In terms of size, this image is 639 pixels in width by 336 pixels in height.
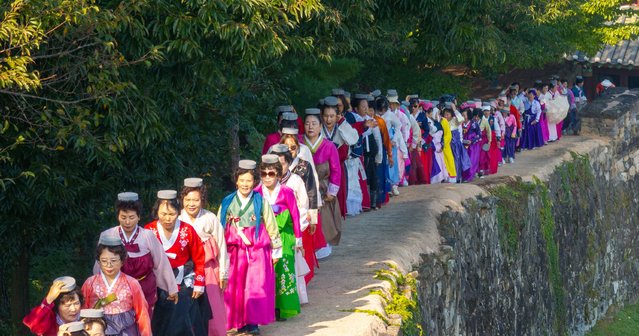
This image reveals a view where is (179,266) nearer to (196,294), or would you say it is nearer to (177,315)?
(196,294)

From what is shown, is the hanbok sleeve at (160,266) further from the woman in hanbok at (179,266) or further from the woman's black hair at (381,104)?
the woman's black hair at (381,104)

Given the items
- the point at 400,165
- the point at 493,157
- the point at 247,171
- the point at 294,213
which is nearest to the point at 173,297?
the point at 247,171

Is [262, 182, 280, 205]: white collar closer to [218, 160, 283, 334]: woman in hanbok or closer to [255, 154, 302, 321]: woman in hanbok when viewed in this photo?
[255, 154, 302, 321]: woman in hanbok

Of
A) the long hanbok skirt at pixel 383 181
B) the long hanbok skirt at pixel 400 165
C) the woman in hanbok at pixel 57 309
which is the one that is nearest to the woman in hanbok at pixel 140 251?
the woman in hanbok at pixel 57 309

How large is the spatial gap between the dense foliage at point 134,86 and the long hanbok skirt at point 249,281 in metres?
1.15

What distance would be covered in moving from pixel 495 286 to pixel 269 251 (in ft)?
23.8

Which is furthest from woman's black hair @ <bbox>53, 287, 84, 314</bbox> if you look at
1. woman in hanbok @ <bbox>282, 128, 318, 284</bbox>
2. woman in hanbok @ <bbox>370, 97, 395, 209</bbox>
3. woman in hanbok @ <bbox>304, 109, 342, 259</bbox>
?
woman in hanbok @ <bbox>370, 97, 395, 209</bbox>

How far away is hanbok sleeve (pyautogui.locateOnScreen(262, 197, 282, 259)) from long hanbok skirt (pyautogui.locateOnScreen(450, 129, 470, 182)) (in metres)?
9.13

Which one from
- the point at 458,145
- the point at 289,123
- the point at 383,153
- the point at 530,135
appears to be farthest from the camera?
the point at 530,135

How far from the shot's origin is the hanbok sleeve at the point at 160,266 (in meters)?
8.42

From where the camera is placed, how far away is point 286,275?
33.6ft

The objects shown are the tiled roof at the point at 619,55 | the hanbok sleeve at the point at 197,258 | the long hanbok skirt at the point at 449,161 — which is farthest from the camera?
the tiled roof at the point at 619,55

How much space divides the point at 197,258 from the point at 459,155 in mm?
10558

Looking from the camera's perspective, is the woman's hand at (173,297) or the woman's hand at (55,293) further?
the woman's hand at (173,297)
